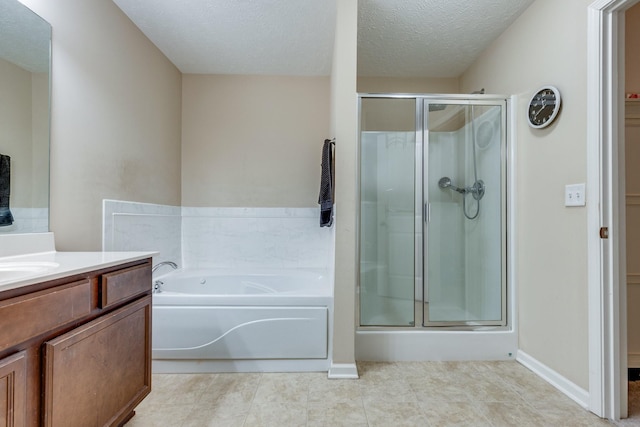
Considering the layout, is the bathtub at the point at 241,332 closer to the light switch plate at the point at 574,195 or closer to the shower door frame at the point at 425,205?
the shower door frame at the point at 425,205

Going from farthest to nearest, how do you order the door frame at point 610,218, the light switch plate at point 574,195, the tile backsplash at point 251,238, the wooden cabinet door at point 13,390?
the tile backsplash at point 251,238, the light switch plate at point 574,195, the door frame at point 610,218, the wooden cabinet door at point 13,390

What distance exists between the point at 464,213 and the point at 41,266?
2.50m

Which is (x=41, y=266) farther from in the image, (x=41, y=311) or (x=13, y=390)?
(x=13, y=390)

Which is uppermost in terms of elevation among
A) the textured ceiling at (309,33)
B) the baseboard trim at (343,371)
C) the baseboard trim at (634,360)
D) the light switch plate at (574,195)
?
the textured ceiling at (309,33)

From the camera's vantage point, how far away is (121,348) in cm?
126

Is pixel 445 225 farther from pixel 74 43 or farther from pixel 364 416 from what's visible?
pixel 74 43

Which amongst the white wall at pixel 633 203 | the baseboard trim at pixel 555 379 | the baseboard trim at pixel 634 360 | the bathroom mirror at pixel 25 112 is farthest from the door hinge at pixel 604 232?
the bathroom mirror at pixel 25 112

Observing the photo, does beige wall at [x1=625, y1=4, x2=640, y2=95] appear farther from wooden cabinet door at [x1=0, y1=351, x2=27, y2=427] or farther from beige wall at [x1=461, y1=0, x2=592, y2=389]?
wooden cabinet door at [x1=0, y1=351, x2=27, y2=427]

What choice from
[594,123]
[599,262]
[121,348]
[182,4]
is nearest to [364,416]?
[121,348]

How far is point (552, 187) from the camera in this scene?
1855mm

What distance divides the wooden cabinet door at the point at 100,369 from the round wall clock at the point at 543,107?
7.97 feet

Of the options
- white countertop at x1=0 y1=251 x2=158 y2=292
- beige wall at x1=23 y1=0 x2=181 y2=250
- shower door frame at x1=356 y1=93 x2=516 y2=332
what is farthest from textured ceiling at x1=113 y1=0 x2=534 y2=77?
white countertop at x1=0 y1=251 x2=158 y2=292

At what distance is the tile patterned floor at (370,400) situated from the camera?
1511 mm

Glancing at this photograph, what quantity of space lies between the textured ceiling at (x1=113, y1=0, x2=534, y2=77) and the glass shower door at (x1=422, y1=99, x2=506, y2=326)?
1.94 ft
